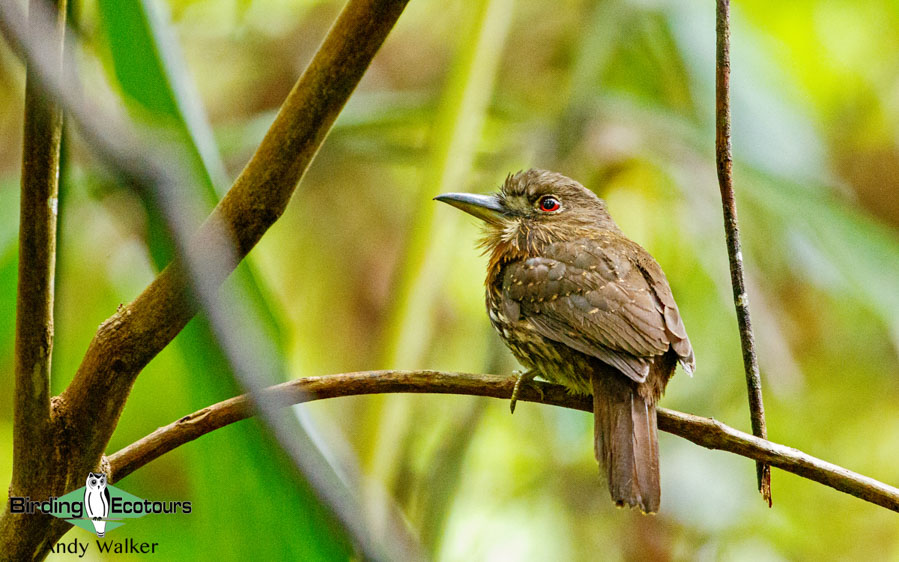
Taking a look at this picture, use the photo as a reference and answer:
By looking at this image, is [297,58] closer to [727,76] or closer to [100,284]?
[100,284]

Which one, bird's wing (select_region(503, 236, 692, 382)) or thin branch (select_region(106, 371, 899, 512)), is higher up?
bird's wing (select_region(503, 236, 692, 382))

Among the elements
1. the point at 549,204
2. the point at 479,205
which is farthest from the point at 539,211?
the point at 479,205

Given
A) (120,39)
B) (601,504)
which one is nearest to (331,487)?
(120,39)

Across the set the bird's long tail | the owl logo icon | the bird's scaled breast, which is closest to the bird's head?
the bird's scaled breast

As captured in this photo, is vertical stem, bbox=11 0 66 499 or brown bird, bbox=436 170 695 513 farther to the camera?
brown bird, bbox=436 170 695 513

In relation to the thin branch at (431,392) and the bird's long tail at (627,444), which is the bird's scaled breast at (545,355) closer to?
the bird's long tail at (627,444)

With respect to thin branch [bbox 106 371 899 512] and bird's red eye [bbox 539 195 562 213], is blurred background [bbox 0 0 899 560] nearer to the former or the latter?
bird's red eye [bbox 539 195 562 213]
